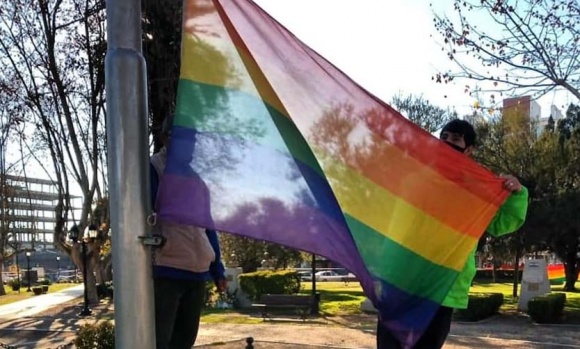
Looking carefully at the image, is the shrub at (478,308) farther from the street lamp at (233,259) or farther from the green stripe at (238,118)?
the street lamp at (233,259)

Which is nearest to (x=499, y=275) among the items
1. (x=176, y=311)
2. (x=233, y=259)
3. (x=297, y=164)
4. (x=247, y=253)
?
(x=247, y=253)

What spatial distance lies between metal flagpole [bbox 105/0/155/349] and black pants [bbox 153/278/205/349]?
892mm

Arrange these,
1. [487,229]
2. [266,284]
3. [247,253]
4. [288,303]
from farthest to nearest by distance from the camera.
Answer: [247,253]
[266,284]
[288,303]
[487,229]

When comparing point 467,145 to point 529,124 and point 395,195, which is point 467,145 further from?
point 529,124

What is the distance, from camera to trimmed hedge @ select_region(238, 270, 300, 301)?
23188mm

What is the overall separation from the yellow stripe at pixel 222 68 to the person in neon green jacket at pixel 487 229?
1.27m

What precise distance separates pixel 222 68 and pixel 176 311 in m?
1.40

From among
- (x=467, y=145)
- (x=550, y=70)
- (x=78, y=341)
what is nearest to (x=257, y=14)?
(x=467, y=145)

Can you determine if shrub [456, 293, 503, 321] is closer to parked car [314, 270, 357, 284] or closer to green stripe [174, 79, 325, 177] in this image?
green stripe [174, 79, 325, 177]

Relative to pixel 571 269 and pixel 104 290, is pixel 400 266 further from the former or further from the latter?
pixel 571 269

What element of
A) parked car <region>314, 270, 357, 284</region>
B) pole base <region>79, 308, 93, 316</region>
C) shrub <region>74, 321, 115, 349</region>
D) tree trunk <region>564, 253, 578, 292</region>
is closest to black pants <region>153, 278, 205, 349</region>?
shrub <region>74, 321, 115, 349</region>

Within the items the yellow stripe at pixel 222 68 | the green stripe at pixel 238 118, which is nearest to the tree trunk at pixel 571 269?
the green stripe at pixel 238 118

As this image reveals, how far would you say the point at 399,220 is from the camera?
288 centimetres

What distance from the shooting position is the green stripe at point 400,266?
8.88 feet
